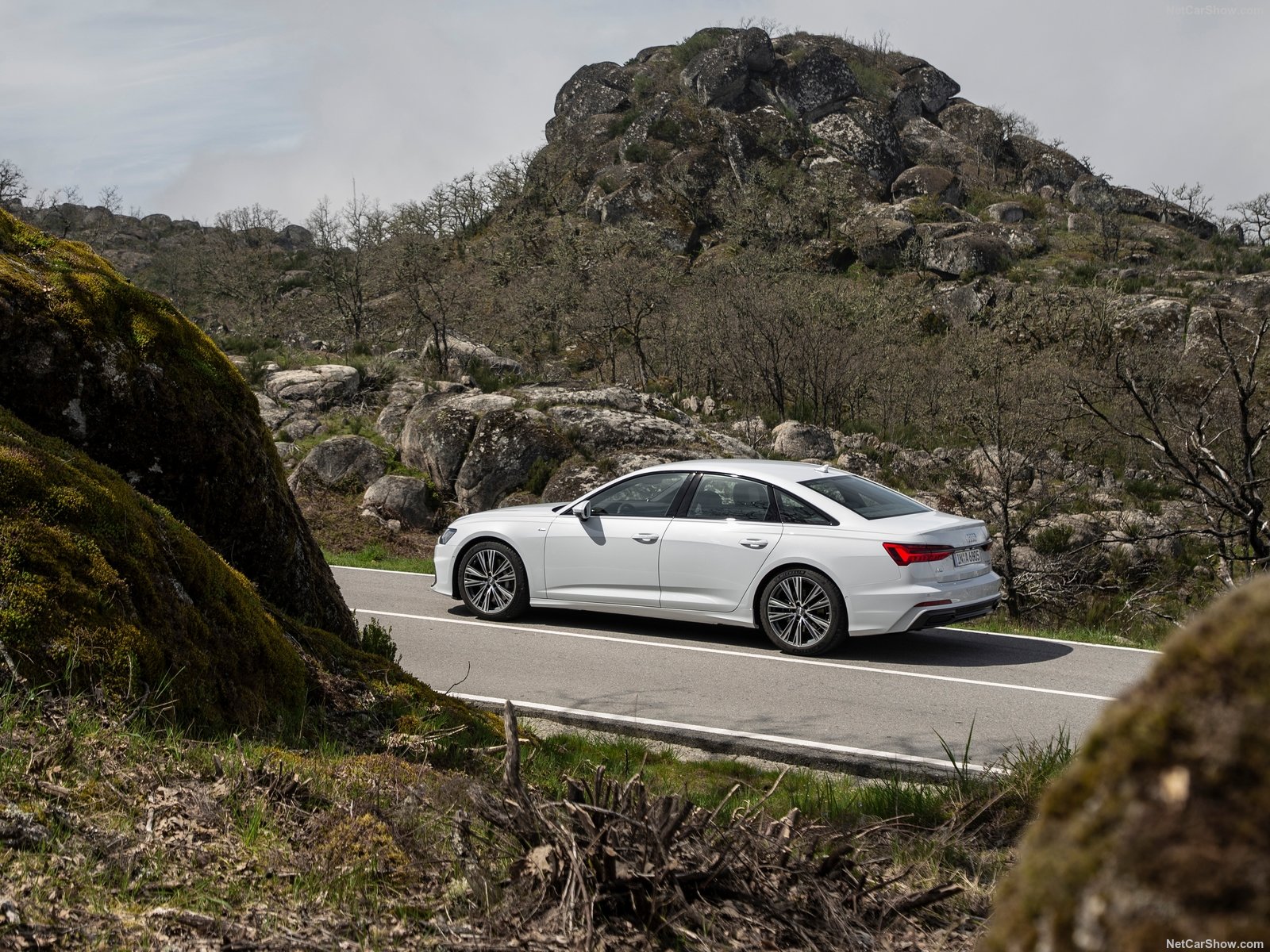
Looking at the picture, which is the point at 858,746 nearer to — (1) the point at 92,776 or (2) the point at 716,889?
(2) the point at 716,889

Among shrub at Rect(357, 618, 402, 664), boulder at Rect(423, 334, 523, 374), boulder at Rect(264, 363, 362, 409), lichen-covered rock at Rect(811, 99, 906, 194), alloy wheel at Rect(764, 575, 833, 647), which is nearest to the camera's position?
shrub at Rect(357, 618, 402, 664)

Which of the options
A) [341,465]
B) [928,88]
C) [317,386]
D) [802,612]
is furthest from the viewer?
[928,88]

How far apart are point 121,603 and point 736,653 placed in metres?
6.04

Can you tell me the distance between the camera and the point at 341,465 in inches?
785

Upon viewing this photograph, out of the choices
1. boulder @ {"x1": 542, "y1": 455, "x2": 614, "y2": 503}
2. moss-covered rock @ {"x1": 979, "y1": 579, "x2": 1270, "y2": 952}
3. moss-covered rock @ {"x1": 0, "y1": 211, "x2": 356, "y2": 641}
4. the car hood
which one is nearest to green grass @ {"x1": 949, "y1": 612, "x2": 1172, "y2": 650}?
the car hood

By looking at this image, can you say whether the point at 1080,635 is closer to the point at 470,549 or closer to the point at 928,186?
the point at 470,549

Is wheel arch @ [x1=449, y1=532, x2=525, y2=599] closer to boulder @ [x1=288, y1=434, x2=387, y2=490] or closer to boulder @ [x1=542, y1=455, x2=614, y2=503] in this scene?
boulder @ [x1=542, y1=455, x2=614, y2=503]

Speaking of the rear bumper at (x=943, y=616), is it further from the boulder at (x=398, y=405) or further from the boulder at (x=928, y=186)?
the boulder at (x=928, y=186)

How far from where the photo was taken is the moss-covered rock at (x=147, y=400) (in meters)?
4.98

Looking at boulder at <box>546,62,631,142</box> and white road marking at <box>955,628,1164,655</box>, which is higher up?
boulder at <box>546,62,631,142</box>

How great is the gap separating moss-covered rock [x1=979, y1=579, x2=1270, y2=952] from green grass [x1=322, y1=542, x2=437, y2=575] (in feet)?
46.3

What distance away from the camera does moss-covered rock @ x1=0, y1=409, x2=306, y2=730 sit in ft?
11.5

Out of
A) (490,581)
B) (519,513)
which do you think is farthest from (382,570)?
(519,513)

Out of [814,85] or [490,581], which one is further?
[814,85]
